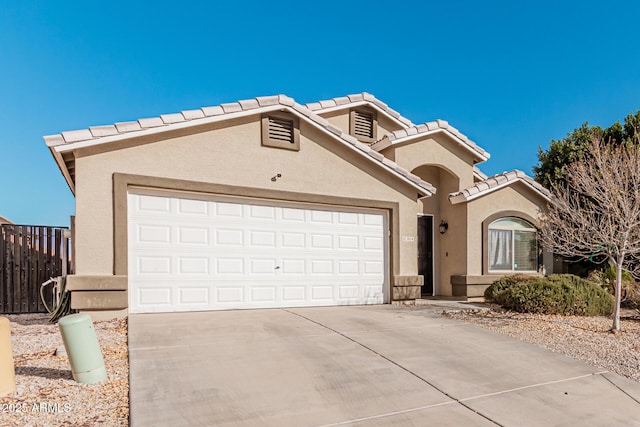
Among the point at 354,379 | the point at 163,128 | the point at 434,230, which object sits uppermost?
the point at 163,128

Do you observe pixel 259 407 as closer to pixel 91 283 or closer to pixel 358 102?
pixel 91 283

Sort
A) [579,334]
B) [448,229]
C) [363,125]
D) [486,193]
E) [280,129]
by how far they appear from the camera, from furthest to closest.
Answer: [363,125]
[448,229]
[486,193]
[280,129]
[579,334]

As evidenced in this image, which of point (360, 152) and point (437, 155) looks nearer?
point (360, 152)

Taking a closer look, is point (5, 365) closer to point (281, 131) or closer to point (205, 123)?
point (205, 123)

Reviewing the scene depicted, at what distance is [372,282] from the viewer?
10.6 meters

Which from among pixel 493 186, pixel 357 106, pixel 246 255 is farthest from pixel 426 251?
pixel 246 255

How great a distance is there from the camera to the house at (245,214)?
25.8 feet

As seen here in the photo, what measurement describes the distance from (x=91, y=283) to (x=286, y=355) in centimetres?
431

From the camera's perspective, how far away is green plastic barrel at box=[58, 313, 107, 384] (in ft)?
14.7

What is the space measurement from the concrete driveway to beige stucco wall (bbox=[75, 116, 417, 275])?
7.14ft

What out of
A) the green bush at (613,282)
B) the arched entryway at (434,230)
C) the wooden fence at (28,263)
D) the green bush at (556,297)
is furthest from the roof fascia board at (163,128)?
the green bush at (613,282)

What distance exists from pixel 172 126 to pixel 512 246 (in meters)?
11.2

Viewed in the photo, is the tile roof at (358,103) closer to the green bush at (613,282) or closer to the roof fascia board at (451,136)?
the roof fascia board at (451,136)

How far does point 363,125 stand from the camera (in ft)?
47.9
